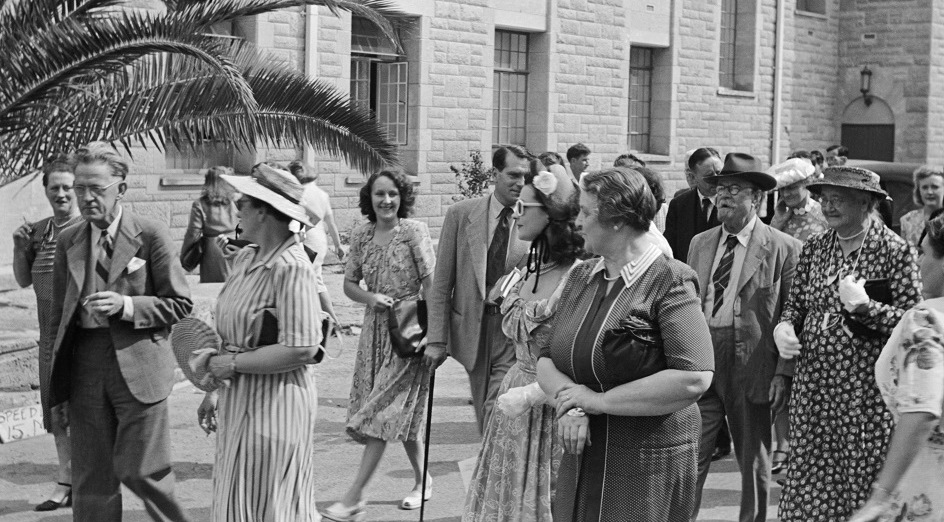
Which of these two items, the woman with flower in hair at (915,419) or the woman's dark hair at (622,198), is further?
the woman's dark hair at (622,198)

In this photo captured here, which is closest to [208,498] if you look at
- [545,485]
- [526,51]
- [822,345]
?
[545,485]

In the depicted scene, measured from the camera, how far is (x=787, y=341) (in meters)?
5.92

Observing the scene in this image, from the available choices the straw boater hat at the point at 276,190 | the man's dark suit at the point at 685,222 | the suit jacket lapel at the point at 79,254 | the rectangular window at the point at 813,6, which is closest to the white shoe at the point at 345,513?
the suit jacket lapel at the point at 79,254

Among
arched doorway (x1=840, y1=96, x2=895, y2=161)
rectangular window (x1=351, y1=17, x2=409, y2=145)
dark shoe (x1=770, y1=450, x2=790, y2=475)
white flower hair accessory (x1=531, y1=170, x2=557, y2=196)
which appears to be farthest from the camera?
arched doorway (x1=840, y1=96, x2=895, y2=161)

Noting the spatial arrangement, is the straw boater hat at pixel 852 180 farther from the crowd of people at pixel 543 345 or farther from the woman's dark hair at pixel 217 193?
the woman's dark hair at pixel 217 193

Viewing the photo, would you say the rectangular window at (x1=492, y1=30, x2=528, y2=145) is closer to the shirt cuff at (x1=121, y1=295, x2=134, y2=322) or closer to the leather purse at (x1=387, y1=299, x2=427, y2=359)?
the leather purse at (x1=387, y1=299, x2=427, y2=359)

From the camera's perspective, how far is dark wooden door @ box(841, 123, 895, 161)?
3064cm

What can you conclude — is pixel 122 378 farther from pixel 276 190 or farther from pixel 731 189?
pixel 731 189

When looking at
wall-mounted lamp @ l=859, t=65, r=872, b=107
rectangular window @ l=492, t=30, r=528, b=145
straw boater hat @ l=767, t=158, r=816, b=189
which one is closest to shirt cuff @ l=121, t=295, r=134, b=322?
straw boater hat @ l=767, t=158, r=816, b=189

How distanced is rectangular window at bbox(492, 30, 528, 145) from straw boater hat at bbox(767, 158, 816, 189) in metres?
14.3

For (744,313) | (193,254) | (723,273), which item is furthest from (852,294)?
(193,254)

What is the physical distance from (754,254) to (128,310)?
3.08 meters

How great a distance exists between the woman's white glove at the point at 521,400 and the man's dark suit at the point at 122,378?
5.76ft

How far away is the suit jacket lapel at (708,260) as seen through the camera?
6.78 m
